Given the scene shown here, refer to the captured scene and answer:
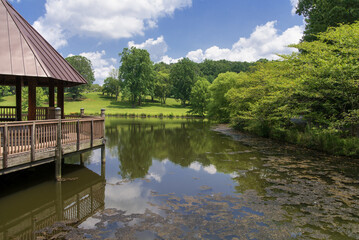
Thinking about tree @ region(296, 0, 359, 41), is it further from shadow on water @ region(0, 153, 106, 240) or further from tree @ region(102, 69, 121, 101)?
tree @ region(102, 69, 121, 101)

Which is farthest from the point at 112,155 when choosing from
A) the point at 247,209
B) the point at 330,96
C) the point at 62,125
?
the point at 330,96

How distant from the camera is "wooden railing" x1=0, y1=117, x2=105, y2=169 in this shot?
27.3ft

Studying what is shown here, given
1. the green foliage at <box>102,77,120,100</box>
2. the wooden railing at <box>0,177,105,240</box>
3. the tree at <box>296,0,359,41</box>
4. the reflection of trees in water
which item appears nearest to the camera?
the wooden railing at <box>0,177,105,240</box>

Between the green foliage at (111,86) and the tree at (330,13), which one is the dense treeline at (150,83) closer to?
the green foliage at (111,86)

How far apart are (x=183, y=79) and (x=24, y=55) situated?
84242 millimetres

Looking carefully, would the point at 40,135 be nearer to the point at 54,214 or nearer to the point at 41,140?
the point at 41,140

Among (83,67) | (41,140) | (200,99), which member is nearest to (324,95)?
(41,140)

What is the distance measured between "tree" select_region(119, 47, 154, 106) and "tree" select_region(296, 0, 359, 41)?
53.1 m

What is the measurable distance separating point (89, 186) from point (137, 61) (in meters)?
74.8

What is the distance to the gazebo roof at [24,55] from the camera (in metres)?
10.2

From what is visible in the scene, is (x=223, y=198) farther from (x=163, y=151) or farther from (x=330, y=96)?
(x=330, y=96)

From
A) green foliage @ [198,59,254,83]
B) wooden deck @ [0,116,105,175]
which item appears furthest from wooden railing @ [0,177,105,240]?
green foliage @ [198,59,254,83]

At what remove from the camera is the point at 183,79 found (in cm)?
9362

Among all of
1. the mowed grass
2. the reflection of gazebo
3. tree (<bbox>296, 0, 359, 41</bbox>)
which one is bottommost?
the mowed grass
